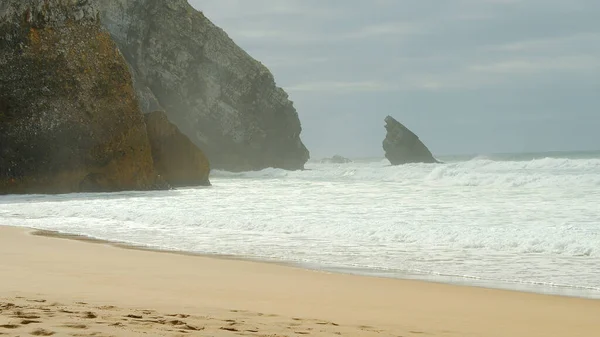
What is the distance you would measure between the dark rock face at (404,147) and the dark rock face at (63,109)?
54.9 m

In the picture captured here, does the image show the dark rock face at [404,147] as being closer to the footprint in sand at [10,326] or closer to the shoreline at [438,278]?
the shoreline at [438,278]

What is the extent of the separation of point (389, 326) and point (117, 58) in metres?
31.2

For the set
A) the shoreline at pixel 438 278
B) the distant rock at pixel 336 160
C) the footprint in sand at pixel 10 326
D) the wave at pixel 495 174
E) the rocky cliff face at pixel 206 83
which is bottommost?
the shoreline at pixel 438 278

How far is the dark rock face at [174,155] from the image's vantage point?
3672 centimetres

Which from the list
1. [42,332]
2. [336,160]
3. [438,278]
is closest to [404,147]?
[336,160]

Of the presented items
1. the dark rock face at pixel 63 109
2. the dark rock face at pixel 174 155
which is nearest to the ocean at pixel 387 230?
the dark rock face at pixel 63 109

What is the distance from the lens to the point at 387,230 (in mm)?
13914

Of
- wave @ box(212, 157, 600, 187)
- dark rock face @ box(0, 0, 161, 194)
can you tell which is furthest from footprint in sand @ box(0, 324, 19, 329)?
dark rock face @ box(0, 0, 161, 194)

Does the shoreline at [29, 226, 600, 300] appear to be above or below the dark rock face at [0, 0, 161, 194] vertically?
below

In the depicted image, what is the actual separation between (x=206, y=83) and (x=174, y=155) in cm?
3024

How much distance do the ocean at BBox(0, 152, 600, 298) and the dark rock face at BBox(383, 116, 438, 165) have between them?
6094 cm

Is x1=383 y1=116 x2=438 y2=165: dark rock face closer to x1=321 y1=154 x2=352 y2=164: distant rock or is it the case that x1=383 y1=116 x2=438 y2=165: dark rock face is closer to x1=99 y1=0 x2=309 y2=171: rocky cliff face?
x1=99 y1=0 x2=309 y2=171: rocky cliff face

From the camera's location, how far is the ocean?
9.91 meters

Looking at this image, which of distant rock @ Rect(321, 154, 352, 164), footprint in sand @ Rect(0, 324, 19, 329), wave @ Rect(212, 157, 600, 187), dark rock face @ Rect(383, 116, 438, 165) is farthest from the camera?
distant rock @ Rect(321, 154, 352, 164)
